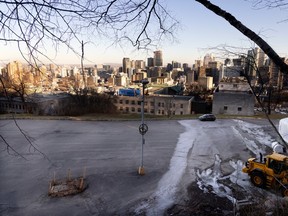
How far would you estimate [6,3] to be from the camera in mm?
2119

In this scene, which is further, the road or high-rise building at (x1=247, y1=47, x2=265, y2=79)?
the road

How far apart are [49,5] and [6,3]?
0.35 m

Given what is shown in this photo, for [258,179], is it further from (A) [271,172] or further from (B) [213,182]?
(B) [213,182]

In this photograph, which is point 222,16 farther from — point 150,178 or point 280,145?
point 280,145

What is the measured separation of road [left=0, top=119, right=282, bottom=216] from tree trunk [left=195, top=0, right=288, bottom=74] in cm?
326

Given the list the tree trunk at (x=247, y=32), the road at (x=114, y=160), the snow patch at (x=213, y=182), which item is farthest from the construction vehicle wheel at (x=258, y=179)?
the tree trunk at (x=247, y=32)

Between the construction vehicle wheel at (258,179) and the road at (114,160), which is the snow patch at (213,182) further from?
the construction vehicle wheel at (258,179)

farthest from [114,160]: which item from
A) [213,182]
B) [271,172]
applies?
[271,172]

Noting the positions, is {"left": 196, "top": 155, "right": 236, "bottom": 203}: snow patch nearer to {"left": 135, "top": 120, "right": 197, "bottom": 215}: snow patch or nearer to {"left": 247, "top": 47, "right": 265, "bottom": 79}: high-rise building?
{"left": 135, "top": 120, "right": 197, "bottom": 215}: snow patch

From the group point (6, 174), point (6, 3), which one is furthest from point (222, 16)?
point (6, 174)

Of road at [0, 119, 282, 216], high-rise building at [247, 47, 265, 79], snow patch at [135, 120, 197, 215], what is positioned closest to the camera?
high-rise building at [247, 47, 265, 79]

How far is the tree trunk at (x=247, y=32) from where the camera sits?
238 cm

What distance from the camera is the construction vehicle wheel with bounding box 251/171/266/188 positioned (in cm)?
980

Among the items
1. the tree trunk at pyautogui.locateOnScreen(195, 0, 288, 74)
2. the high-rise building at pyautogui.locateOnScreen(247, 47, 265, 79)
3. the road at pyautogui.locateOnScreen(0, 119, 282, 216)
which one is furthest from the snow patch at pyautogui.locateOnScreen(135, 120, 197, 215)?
the tree trunk at pyautogui.locateOnScreen(195, 0, 288, 74)
